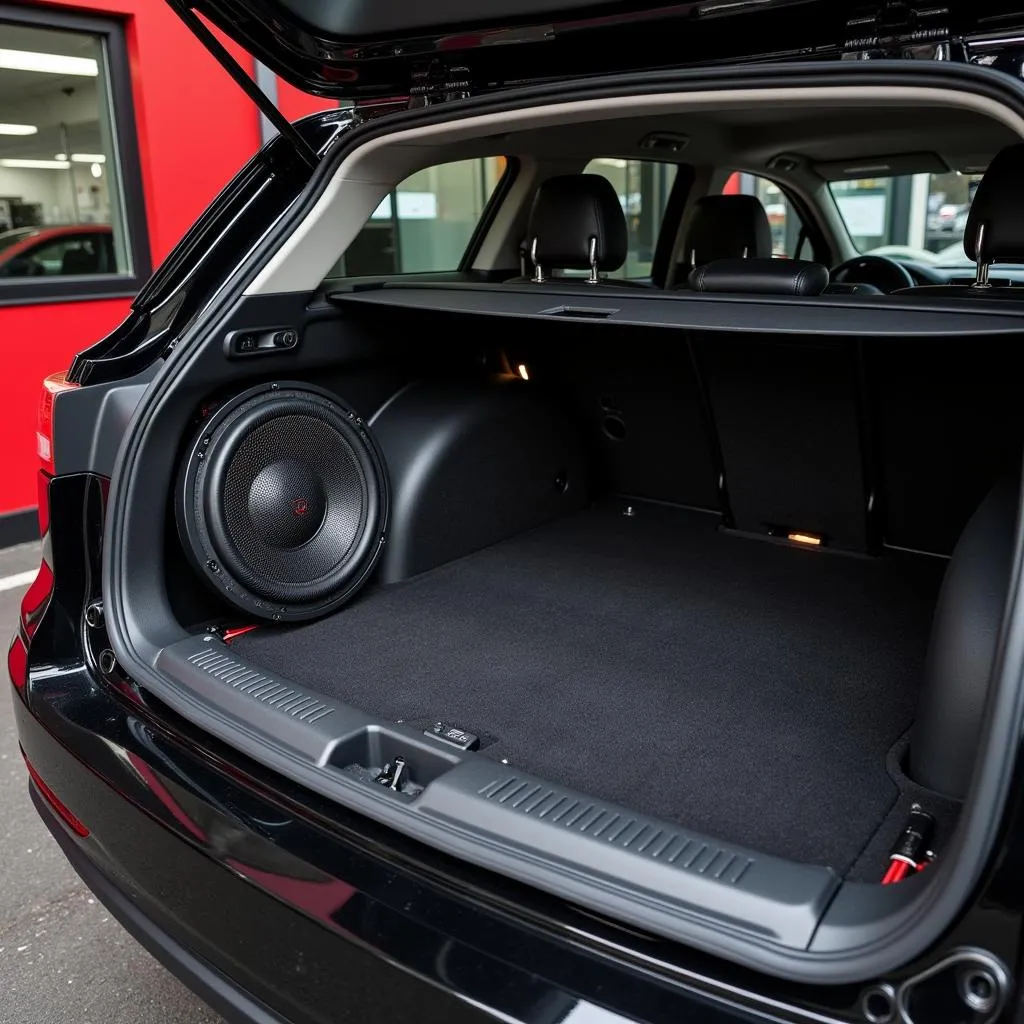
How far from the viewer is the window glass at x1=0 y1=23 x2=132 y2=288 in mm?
4449

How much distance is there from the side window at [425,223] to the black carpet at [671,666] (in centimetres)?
365

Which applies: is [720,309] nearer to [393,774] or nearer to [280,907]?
[393,774]

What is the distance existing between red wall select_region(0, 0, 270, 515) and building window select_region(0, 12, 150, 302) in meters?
0.08

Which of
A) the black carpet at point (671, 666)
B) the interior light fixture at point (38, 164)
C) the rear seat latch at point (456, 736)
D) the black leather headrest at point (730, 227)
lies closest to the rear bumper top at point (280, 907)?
the rear seat latch at point (456, 736)

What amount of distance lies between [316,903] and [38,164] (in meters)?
4.60

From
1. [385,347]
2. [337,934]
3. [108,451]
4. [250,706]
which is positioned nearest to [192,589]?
[108,451]

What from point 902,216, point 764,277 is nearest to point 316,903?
point 764,277

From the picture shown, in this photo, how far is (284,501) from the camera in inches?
80.0

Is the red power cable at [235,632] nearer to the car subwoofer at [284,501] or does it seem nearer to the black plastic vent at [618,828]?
the car subwoofer at [284,501]

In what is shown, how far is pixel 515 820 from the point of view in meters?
1.22

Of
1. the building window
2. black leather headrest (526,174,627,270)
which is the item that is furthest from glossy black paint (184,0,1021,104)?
the building window

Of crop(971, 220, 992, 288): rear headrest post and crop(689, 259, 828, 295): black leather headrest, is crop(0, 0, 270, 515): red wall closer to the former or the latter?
crop(689, 259, 828, 295): black leather headrest

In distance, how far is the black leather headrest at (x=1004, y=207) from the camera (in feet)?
5.95

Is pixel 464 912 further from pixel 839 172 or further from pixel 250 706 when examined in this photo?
pixel 839 172
